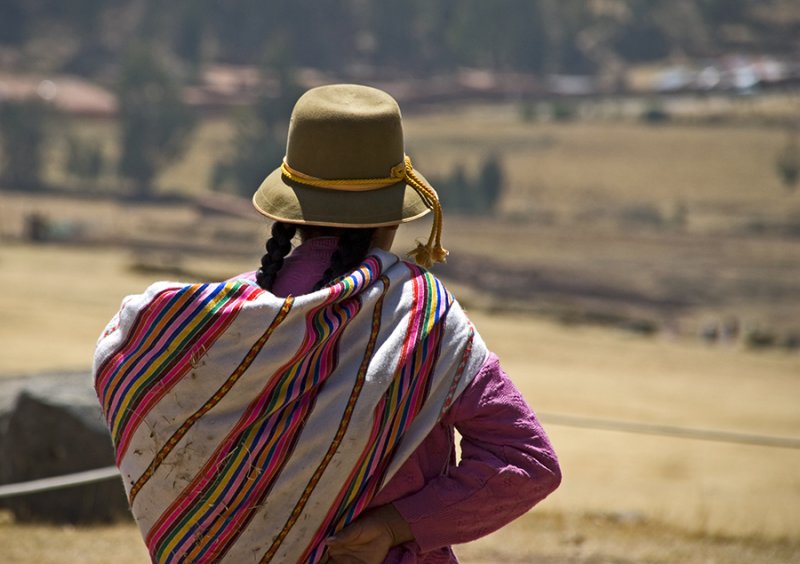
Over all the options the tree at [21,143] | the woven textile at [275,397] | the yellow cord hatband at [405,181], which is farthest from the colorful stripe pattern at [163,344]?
the tree at [21,143]

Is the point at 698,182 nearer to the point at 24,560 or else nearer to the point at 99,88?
the point at 99,88

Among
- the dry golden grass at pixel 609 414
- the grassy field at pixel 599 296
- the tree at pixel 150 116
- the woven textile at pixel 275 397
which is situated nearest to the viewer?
the woven textile at pixel 275 397

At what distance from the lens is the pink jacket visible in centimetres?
204

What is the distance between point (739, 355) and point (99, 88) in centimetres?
4845

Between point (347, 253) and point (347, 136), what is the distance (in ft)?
0.66

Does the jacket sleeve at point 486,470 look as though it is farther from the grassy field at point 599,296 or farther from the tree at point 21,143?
the tree at point 21,143

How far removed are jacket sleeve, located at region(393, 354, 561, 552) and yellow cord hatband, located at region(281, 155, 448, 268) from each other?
258mm

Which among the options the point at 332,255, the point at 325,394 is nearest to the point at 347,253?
the point at 332,255

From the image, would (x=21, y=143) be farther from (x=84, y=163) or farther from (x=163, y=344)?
(x=163, y=344)

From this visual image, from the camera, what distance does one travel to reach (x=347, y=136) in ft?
6.78

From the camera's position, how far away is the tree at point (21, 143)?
156ft

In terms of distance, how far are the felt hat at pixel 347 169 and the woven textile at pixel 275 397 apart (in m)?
0.10

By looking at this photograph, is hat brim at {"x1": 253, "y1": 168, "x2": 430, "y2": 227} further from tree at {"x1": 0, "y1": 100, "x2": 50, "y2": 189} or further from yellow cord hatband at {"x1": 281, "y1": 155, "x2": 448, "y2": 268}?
tree at {"x1": 0, "y1": 100, "x2": 50, "y2": 189}

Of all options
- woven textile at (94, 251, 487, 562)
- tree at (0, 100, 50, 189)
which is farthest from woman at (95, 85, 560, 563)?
tree at (0, 100, 50, 189)
